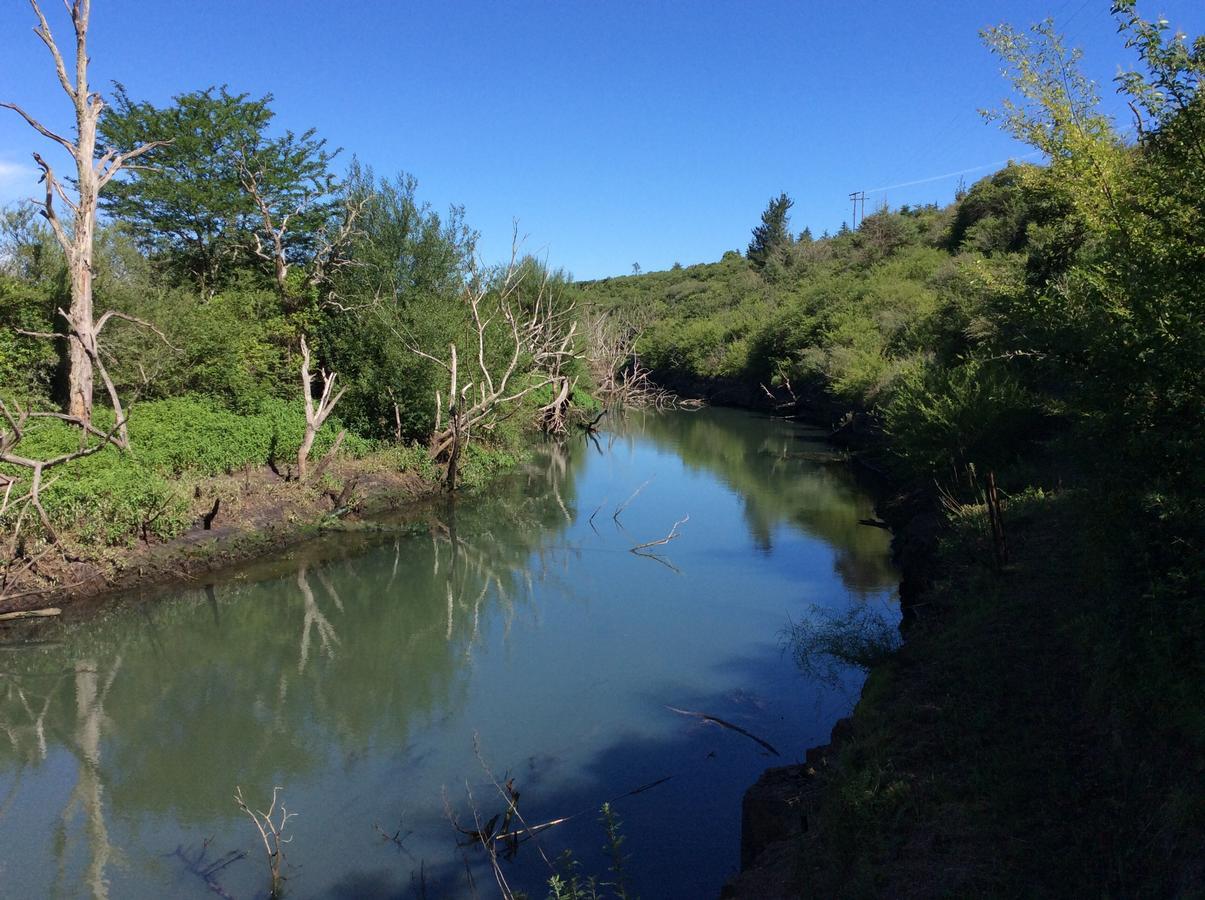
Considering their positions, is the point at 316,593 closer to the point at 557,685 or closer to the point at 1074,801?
the point at 557,685

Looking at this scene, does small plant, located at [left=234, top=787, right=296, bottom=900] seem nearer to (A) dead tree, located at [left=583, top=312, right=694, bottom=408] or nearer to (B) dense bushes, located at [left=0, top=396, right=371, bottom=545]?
(B) dense bushes, located at [left=0, top=396, right=371, bottom=545]

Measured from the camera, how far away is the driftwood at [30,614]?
9961 mm

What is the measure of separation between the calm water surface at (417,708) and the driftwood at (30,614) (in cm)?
20

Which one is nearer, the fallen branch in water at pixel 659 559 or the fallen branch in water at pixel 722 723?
the fallen branch in water at pixel 722 723

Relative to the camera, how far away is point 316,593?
12.6 meters

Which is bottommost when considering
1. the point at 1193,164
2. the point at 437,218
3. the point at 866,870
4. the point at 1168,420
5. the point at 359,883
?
the point at 359,883

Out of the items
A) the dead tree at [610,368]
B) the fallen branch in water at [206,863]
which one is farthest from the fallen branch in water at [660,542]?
the dead tree at [610,368]

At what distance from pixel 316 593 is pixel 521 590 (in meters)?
3.27

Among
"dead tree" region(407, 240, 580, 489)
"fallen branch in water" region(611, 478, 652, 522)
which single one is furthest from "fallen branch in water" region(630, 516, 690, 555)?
"dead tree" region(407, 240, 580, 489)

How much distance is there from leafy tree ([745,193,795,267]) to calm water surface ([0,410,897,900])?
63.4 m

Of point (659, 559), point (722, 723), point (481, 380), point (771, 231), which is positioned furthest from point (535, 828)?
point (771, 231)

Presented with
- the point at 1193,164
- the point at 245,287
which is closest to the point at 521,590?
the point at 1193,164

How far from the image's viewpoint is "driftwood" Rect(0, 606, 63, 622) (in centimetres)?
996

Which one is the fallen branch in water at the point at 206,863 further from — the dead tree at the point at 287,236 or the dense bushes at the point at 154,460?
the dead tree at the point at 287,236
